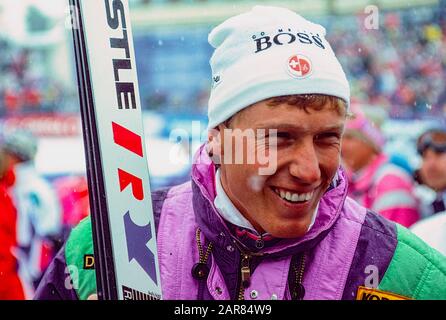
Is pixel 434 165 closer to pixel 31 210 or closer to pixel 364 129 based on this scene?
pixel 364 129

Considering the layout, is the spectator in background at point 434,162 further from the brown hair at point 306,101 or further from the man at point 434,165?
the brown hair at point 306,101

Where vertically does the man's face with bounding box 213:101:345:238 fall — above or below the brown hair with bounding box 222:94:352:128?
below

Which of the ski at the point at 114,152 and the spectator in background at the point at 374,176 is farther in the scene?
the spectator in background at the point at 374,176

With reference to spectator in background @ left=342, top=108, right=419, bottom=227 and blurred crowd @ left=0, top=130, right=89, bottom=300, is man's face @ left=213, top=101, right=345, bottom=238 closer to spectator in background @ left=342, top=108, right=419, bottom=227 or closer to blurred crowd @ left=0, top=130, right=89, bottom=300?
blurred crowd @ left=0, top=130, right=89, bottom=300

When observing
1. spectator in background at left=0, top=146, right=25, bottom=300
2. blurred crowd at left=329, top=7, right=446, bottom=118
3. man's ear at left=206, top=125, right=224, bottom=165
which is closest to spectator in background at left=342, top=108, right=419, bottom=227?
blurred crowd at left=329, top=7, right=446, bottom=118

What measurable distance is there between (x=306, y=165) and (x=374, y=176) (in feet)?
4.11

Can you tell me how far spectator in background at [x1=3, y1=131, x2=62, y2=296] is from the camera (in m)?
1.65

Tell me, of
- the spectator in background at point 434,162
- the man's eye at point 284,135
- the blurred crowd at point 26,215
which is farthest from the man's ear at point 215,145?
the spectator in background at point 434,162

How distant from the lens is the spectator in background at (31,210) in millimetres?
1648

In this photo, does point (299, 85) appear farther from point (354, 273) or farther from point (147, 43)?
point (147, 43)

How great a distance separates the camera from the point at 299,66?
1170 mm

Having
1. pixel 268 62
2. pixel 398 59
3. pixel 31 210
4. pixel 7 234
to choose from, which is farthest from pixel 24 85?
pixel 398 59

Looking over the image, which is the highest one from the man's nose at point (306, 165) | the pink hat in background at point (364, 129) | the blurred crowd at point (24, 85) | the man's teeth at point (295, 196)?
the blurred crowd at point (24, 85)

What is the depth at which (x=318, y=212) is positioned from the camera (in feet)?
4.07
